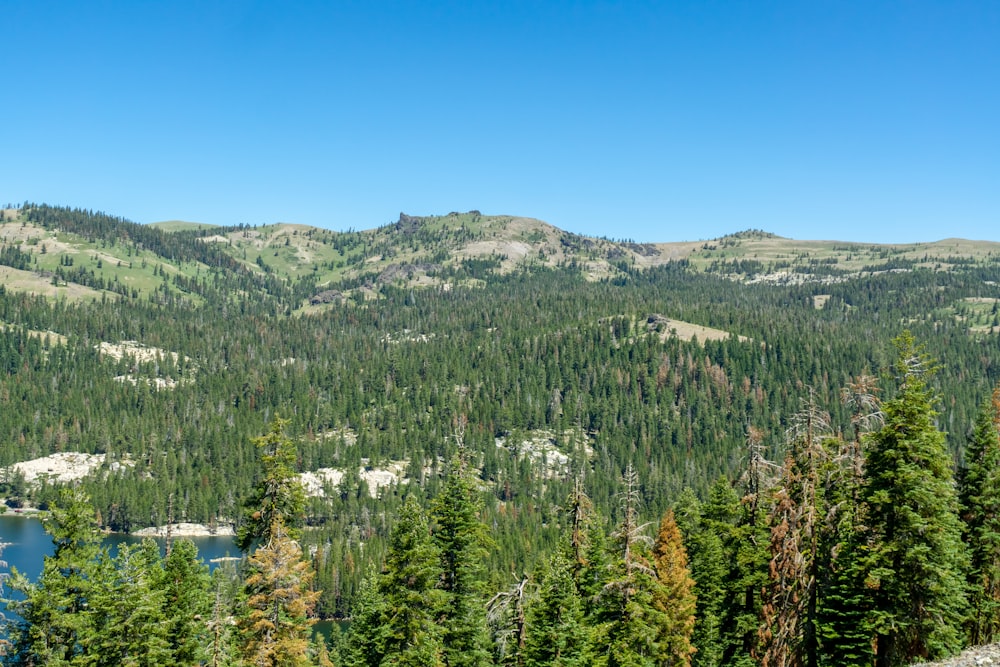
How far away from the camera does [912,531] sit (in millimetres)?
33344

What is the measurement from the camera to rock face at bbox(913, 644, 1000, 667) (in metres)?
29.3

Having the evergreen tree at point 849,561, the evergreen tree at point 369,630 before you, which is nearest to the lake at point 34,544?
the evergreen tree at point 369,630

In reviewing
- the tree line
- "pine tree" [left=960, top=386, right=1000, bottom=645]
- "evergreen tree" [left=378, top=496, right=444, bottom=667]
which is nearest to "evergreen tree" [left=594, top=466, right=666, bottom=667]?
the tree line

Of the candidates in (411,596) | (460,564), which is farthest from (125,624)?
(460,564)

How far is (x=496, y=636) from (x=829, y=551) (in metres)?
25.1

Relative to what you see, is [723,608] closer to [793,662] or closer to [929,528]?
[793,662]

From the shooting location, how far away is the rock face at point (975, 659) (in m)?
29.3

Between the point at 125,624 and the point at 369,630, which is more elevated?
the point at 125,624

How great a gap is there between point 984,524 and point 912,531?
1578 cm

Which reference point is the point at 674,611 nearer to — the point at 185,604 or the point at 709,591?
the point at 709,591

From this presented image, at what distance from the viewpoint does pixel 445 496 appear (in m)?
44.0

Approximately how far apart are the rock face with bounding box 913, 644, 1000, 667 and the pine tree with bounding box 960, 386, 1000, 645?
9742 mm

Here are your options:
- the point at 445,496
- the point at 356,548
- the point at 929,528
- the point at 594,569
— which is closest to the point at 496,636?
the point at 594,569

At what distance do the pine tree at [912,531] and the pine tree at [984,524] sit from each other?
11233 mm
